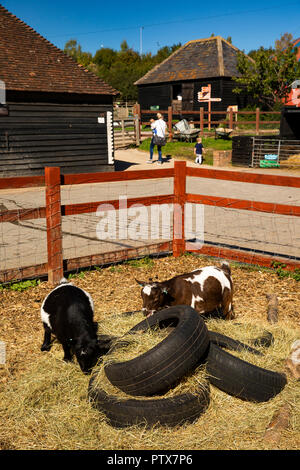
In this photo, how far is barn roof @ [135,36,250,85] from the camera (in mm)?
38500

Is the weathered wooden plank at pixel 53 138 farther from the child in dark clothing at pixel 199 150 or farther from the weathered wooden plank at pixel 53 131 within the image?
the child in dark clothing at pixel 199 150

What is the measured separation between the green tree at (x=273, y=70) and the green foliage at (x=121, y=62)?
36.4 metres

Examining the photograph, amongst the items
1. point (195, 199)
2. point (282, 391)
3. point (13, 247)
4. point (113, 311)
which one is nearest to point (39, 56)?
point (13, 247)

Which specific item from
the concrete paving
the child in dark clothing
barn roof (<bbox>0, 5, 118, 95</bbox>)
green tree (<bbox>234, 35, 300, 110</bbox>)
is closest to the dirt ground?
the concrete paving

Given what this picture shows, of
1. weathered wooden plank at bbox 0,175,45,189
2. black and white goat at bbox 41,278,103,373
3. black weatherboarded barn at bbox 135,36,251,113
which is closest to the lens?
black and white goat at bbox 41,278,103,373

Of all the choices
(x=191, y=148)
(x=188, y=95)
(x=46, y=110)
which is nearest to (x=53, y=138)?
(x=46, y=110)

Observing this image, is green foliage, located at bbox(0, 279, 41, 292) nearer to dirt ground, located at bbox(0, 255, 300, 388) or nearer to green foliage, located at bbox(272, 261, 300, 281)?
dirt ground, located at bbox(0, 255, 300, 388)

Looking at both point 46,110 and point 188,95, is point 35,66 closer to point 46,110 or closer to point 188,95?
point 46,110

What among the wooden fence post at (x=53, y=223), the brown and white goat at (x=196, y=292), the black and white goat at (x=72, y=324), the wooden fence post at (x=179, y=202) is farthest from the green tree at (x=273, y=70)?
the black and white goat at (x=72, y=324)

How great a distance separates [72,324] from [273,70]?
3216 cm

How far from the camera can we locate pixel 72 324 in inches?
158

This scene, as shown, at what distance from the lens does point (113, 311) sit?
5.38 meters
